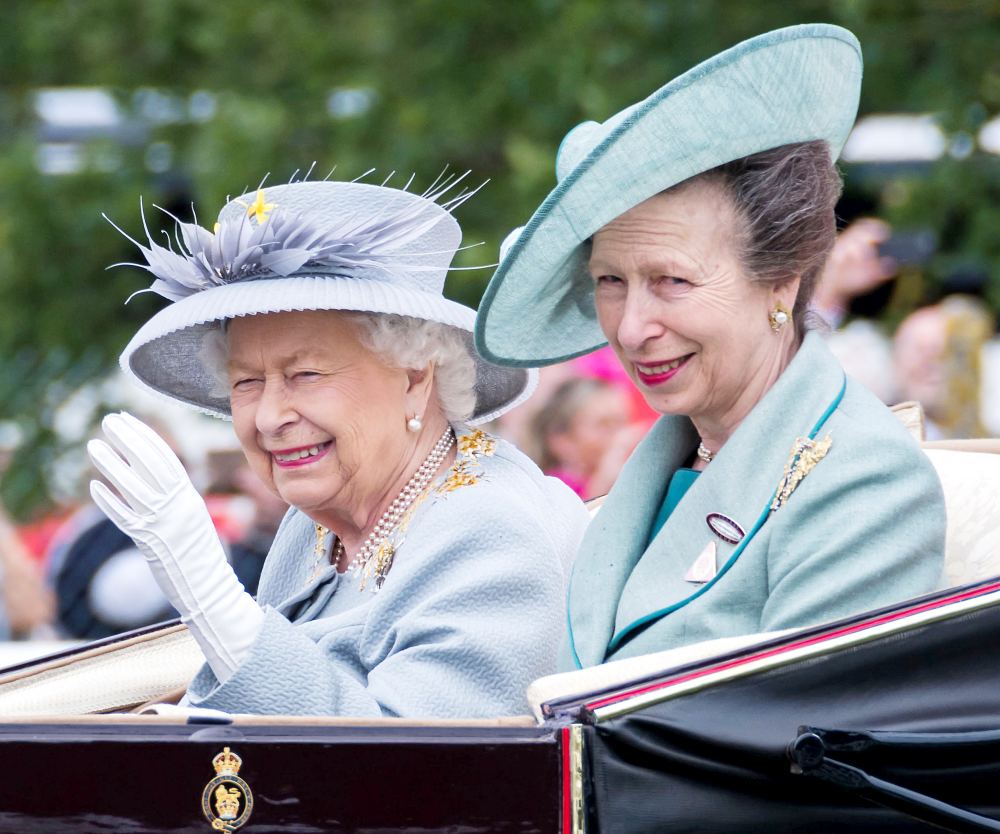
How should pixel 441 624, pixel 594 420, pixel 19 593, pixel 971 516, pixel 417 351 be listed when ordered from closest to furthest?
pixel 441 624, pixel 971 516, pixel 417 351, pixel 594 420, pixel 19 593

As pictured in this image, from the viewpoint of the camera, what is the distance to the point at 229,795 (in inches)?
73.5

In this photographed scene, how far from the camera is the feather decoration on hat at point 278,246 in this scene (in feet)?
8.16

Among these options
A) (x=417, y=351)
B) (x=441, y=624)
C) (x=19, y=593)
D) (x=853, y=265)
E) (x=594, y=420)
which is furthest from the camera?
(x=19, y=593)

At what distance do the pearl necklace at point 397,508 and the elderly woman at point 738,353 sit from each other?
30cm

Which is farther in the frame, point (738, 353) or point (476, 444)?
point (476, 444)

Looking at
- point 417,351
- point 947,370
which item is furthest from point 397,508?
point 947,370

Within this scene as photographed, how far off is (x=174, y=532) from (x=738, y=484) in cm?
81

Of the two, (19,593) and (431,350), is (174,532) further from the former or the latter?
(19,593)

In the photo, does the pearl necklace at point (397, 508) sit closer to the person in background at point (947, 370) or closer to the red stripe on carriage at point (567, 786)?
the red stripe on carriage at point (567, 786)

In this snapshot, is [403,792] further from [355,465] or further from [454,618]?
[355,465]

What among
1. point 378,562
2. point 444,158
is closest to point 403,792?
point 378,562

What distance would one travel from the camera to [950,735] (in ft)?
6.17

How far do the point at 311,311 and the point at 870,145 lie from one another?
586 cm

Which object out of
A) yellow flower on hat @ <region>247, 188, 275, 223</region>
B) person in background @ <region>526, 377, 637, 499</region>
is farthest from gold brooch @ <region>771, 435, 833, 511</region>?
person in background @ <region>526, 377, 637, 499</region>
